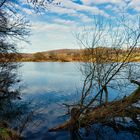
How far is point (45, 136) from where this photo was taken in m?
14.5

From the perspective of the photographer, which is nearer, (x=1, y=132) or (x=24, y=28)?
(x=1, y=132)

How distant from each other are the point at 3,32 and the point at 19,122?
7.14 metres

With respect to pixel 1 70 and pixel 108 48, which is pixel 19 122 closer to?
pixel 1 70

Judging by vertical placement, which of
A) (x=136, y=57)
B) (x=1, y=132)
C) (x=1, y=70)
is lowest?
(x=1, y=132)

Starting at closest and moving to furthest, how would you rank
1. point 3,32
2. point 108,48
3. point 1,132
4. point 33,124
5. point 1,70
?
point 1,132 < point 3,32 < point 108,48 < point 33,124 < point 1,70

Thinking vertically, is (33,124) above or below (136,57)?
below

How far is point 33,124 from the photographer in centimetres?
1667

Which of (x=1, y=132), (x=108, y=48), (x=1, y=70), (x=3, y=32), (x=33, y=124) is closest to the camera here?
(x=1, y=132)

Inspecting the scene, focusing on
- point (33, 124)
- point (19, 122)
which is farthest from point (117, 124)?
point (19, 122)

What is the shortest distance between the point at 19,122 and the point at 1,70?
640 centimetres

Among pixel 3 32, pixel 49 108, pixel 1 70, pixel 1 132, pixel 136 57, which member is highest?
pixel 3 32

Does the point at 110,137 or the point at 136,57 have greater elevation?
the point at 136,57

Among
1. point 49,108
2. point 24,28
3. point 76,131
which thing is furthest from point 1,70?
point 76,131

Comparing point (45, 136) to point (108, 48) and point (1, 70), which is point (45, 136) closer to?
point (108, 48)
